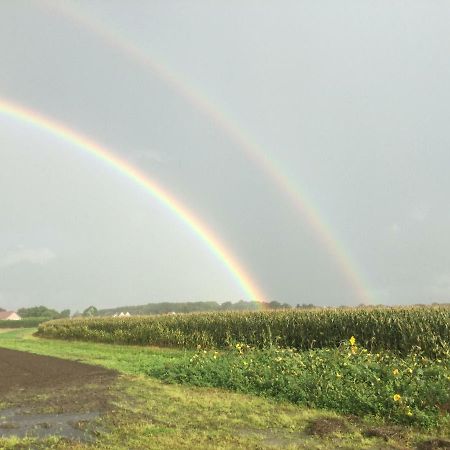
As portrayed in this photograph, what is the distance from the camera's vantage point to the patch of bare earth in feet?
25.3

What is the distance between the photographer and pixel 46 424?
7961mm

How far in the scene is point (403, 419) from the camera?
7.58 meters

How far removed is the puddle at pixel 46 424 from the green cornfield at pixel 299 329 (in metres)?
9.94

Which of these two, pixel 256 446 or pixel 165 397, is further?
pixel 165 397

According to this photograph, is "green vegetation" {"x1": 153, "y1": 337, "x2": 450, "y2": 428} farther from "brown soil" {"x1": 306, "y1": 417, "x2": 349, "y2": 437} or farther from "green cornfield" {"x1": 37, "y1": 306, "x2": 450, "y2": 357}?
"green cornfield" {"x1": 37, "y1": 306, "x2": 450, "y2": 357}

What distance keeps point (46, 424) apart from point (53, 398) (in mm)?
2649

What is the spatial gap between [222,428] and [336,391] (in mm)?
2663

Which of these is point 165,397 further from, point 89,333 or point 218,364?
point 89,333

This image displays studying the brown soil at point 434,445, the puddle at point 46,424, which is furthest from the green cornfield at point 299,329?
the puddle at point 46,424

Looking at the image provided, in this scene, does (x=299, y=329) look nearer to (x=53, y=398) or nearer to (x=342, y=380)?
(x=342, y=380)

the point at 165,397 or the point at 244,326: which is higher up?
the point at 244,326

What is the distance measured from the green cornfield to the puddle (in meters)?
9.94

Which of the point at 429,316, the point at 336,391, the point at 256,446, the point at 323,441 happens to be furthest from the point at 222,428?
the point at 429,316

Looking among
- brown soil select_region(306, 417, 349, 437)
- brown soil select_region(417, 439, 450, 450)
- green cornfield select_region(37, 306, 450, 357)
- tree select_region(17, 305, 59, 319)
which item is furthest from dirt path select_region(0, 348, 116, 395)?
tree select_region(17, 305, 59, 319)
